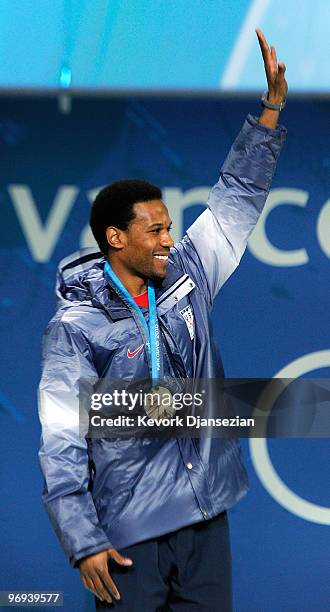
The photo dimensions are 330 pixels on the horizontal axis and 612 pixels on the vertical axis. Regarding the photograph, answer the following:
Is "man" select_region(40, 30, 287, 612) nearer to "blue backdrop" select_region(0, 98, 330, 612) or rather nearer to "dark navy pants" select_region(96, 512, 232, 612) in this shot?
"dark navy pants" select_region(96, 512, 232, 612)

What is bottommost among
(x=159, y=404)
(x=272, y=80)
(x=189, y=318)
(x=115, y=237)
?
(x=159, y=404)

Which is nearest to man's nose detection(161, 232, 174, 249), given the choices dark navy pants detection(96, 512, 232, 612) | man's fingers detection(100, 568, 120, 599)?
dark navy pants detection(96, 512, 232, 612)

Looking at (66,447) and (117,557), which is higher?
(66,447)

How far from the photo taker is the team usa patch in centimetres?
234

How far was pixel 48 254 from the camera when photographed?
3225mm

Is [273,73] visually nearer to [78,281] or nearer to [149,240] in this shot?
[149,240]

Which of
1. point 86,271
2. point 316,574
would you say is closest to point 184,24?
point 86,271

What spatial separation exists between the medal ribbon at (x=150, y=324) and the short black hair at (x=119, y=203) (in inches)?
4.4

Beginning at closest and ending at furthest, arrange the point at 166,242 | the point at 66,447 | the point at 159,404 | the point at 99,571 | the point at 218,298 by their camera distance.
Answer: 1. the point at 99,571
2. the point at 66,447
3. the point at 166,242
4. the point at 159,404
5. the point at 218,298

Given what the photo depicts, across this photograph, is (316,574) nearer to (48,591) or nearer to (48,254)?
(48,591)

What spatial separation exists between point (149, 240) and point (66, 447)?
0.47 metres

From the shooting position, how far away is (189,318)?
2.35m

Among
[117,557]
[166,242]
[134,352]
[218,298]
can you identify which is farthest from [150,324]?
[218,298]

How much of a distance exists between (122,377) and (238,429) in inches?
18.1
